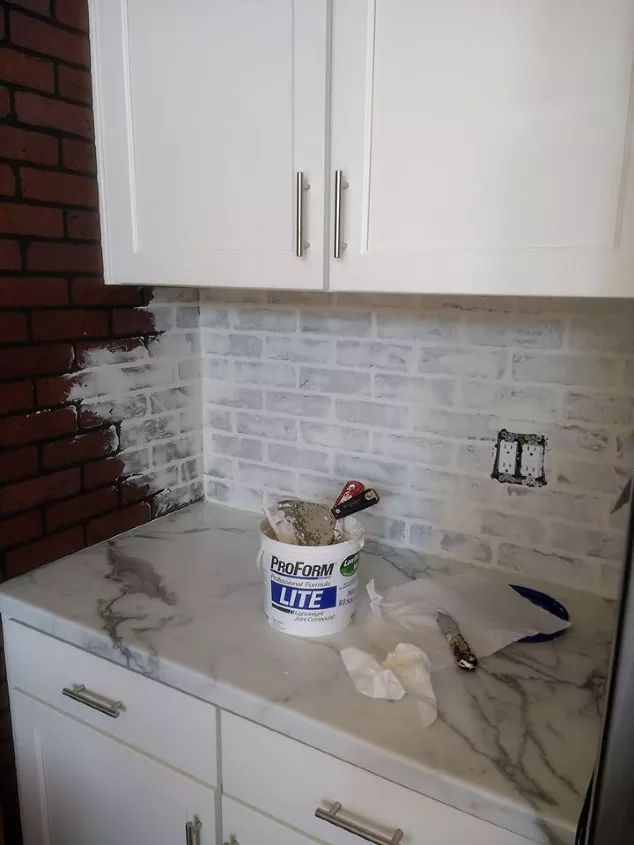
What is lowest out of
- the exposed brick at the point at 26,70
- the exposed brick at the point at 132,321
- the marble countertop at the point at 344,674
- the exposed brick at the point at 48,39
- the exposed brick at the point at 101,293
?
the marble countertop at the point at 344,674

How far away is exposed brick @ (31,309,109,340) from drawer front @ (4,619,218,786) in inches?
23.0

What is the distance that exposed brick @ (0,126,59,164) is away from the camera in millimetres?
1249

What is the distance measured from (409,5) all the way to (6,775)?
1.64m

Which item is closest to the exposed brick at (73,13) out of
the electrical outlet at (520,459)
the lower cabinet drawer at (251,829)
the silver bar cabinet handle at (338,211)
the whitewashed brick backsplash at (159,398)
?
the whitewashed brick backsplash at (159,398)

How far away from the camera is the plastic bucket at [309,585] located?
1154 millimetres

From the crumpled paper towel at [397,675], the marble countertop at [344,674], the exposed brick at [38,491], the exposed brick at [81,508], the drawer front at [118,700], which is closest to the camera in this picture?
the marble countertop at [344,674]

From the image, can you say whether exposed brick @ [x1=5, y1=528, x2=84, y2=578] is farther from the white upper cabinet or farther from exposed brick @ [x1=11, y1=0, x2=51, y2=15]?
exposed brick @ [x1=11, y1=0, x2=51, y2=15]

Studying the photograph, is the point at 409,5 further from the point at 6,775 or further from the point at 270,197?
the point at 6,775

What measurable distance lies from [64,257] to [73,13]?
47cm

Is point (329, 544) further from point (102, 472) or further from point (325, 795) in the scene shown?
point (102, 472)

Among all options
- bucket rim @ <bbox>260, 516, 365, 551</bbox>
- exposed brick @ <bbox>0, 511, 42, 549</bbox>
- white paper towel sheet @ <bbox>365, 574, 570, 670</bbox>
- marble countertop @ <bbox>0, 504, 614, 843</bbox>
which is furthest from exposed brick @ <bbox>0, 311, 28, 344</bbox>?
white paper towel sheet @ <bbox>365, 574, 570, 670</bbox>

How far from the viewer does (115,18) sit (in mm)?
1305

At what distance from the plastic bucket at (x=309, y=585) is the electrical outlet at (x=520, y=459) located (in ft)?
1.23

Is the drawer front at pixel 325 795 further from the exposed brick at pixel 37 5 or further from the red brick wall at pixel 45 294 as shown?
the exposed brick at pixel 37 5
